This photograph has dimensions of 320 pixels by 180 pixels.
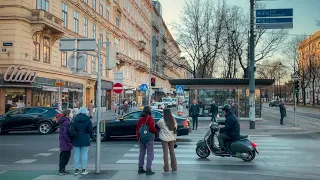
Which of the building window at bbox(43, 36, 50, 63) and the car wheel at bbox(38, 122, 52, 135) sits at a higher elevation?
the building window at bbox(43, 36, 50, 63)

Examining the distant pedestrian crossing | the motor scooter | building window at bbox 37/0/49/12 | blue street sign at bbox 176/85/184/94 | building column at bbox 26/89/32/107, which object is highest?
building window at bbox 37/0/49/12

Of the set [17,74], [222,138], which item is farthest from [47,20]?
[222,138]

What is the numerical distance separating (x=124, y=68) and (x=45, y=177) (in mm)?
43816

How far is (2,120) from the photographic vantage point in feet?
61.2

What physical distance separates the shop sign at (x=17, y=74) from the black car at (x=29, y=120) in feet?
17.2

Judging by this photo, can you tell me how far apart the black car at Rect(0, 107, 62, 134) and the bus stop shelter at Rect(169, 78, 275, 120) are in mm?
12238

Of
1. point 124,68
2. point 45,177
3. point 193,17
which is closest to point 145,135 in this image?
point 45,177

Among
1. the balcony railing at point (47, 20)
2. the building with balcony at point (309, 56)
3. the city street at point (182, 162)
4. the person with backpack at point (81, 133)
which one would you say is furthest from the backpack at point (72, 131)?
the building with balcony at point (309, 56)

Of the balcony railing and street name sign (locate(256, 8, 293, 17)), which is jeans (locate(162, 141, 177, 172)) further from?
the balcony railing

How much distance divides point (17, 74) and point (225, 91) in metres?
16.0

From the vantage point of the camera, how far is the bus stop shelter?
27.3 metres

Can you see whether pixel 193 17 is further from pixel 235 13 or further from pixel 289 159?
pixel 289 159

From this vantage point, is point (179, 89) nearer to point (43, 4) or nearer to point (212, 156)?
point (43, 4)

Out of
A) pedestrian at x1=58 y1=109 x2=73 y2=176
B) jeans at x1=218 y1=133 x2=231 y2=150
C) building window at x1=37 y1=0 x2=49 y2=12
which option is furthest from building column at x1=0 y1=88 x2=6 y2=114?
jeans at x1=218 y1=133 x2=231 y2=150
